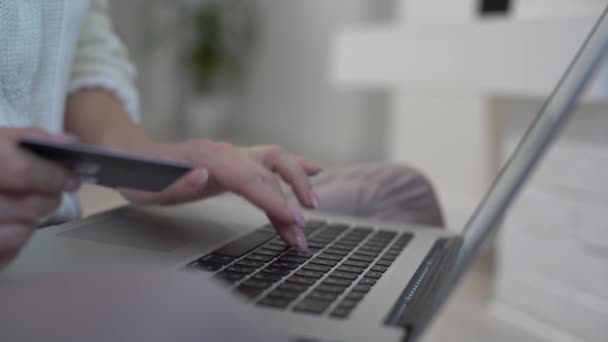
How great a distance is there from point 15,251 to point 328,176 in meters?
0.41

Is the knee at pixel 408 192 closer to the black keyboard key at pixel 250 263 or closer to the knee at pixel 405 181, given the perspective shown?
the knee at pixel 405 181

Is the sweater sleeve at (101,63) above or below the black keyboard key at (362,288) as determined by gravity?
above

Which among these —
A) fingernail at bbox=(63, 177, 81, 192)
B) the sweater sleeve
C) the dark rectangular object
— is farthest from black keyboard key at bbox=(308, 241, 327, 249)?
the dark rectangular object

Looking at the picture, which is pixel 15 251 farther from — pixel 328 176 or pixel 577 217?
pixel 577 217

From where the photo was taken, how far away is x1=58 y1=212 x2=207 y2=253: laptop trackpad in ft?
1.66

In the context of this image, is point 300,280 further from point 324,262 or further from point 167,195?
point 167,195

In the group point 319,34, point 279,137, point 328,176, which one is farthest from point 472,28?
point 279,137

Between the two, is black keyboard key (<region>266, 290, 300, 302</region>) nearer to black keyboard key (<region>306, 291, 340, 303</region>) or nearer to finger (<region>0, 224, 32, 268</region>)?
black keyboard key (<region>306, 291, 340, 303</region>)

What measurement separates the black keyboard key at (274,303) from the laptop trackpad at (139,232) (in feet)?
0.45

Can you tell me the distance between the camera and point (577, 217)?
51.6 inches

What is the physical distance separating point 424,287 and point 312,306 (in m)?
0.11

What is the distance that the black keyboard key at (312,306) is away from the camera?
0.37 m

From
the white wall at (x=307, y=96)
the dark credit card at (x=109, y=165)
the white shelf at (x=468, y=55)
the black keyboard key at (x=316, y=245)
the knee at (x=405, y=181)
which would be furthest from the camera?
the white wall at (x=307, y=96)

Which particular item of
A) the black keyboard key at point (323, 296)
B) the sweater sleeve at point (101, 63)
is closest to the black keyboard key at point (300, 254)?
the black keyboard key at point (323, 296)
